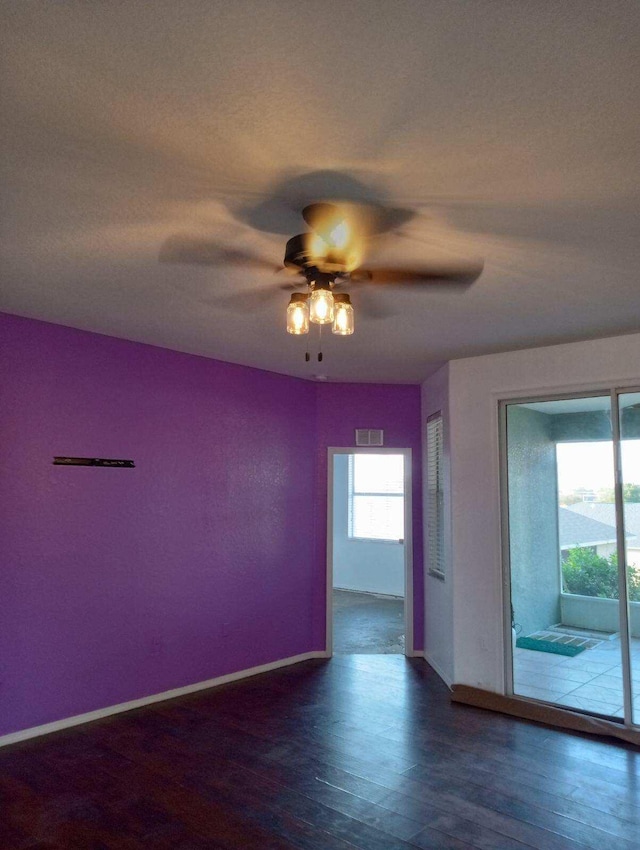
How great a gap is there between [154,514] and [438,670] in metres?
2.72

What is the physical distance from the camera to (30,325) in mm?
3867

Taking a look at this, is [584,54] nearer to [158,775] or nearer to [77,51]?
[77,51]

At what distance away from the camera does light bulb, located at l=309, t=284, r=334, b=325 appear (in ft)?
7.65

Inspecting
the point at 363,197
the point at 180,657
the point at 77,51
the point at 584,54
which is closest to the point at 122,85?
the point at 77,51

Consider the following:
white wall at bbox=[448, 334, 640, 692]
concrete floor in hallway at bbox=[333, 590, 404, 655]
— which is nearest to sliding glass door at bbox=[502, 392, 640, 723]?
white wall at bbox=[448, 334, 640, 692]

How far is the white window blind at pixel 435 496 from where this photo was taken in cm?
519

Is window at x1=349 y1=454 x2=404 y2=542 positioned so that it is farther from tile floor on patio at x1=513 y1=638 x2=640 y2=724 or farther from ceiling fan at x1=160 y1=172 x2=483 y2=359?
ceiling fan at x1=160 y1=172 x2=483 y2=359

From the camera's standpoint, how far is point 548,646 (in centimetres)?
475

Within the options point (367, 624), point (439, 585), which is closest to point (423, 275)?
point (439, 585)

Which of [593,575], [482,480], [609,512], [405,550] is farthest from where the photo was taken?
[405,550]

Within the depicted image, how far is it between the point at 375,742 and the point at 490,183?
127 inches

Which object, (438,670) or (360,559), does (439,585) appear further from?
(360,559)

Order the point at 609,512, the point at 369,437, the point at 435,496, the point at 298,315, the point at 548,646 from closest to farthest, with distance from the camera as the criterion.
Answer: the point at 298,315 → the point at 609,512 → the point at 548,646 → the point at 435,496 → the point at 369,437

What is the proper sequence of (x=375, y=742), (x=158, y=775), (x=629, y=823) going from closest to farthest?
(x=629, y=823), (x=158, y=775), (x=375, y=742)
